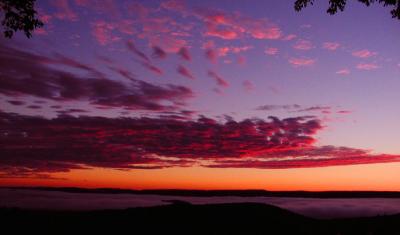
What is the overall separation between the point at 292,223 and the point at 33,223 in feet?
43.3

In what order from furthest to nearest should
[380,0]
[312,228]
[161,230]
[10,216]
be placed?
1. [10,216]
2. [312,228]
3. [161,230]
4. [380,0]

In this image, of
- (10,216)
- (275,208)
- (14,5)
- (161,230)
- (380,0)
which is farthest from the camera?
(275,208)

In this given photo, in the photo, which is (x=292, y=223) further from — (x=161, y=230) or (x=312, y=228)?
(x=161, y=230)

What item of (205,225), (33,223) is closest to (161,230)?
(205,225)

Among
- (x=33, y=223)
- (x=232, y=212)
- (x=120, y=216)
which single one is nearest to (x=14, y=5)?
(x=33, y=223)

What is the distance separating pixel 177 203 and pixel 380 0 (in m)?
14.5

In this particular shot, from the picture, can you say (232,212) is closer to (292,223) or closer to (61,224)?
(292,223)

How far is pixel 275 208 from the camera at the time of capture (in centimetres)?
2639

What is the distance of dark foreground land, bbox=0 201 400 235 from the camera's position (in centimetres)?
2080

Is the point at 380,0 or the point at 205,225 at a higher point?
the point at 380,0

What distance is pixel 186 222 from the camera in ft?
73.8

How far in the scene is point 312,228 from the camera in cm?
2305

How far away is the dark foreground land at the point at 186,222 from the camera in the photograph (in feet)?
68.3

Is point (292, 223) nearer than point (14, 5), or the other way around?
point (14, 5)
